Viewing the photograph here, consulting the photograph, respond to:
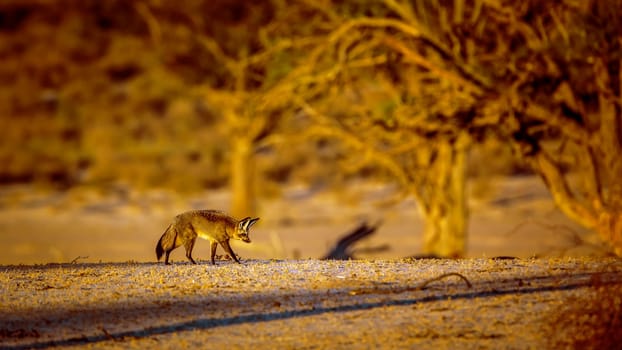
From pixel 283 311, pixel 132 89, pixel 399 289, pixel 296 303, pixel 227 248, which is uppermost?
pixel 132 89

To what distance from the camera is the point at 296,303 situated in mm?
8953

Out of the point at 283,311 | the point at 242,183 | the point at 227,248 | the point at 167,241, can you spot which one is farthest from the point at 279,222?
the point at 283,311

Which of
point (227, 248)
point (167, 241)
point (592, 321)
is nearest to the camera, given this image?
point (592, 321)

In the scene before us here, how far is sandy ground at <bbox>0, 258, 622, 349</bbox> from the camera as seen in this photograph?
7938mm

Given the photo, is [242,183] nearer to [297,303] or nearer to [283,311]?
[297,303]

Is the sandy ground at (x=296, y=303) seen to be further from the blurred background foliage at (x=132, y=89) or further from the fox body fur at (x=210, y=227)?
the blurred background foliage at (x=132, y=89)

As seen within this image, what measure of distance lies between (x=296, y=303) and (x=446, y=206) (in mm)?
11641

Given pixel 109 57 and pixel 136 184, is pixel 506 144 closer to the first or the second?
pixel 136 184

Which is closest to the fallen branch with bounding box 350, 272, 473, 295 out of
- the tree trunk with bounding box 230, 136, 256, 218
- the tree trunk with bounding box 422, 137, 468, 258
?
the tree trunk with bounding box 422, 137, 468, 258

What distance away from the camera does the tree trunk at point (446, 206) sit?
66.2 ft

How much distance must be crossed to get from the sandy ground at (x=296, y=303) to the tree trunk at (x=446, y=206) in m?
9.05

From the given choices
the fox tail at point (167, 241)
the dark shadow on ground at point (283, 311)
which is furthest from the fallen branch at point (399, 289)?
the fox tail at point (167, 241)

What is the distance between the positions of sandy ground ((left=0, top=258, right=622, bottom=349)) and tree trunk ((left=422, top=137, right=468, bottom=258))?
905 cm

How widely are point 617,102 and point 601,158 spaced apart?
3.02 feet
